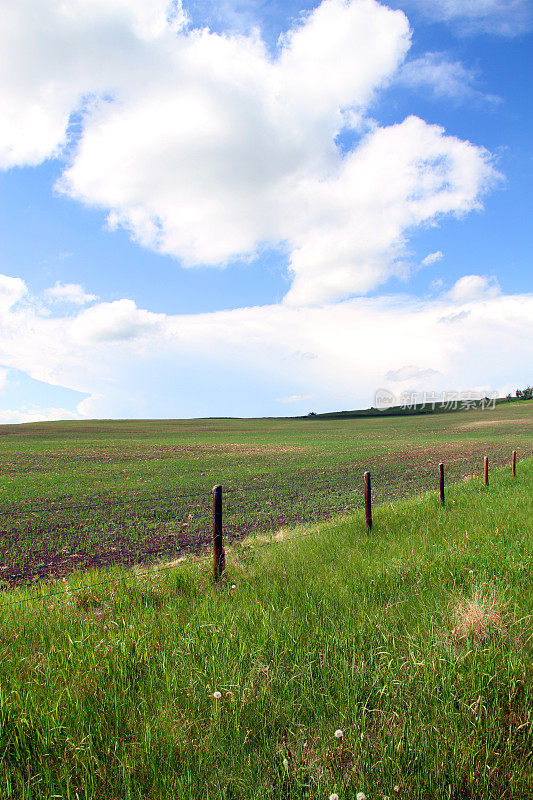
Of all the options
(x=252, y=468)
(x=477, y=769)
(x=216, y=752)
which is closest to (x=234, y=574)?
(x=216, y=752)

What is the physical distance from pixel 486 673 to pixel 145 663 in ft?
9.13

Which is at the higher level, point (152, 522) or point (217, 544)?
point (217, 544)

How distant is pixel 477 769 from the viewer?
2676 millimetres

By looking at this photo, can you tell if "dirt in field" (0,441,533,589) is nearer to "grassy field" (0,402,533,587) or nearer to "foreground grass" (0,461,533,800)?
"grassy field" (0,402,533,587)

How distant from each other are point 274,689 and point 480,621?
2083mm

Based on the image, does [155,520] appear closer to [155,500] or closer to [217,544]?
[155,500]

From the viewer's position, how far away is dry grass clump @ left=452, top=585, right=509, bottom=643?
13.1 feet

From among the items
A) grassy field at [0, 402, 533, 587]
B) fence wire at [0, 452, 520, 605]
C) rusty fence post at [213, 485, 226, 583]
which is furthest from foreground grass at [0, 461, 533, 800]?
grassy field at [0, 402, 533, 587]

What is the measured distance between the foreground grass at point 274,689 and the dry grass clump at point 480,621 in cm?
2

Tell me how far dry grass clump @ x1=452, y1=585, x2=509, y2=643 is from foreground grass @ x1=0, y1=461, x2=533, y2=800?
20 mm

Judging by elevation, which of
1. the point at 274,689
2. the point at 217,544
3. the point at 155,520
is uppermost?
the point at 217,544

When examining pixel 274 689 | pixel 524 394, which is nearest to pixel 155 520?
pixel 274 689

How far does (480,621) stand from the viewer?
13.6 ft

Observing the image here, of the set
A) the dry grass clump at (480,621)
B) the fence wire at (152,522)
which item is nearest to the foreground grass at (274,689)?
the dry grass clump at (480,621)
